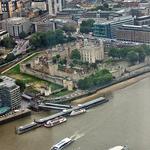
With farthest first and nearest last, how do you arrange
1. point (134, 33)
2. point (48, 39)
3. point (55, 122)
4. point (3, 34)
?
point (3, 34)
point (48, 39)
point (134, 33)
point (55, 122)

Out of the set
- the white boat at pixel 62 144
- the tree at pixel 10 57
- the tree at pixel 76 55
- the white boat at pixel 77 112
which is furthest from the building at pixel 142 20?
the white boat at pixel 62 144

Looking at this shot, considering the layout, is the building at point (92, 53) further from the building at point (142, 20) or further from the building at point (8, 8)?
the building at point (8, 8)

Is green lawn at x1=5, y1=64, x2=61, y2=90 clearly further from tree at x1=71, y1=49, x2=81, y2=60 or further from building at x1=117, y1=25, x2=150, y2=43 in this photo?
building at x1=117, y1=25, x2=150, y2=43

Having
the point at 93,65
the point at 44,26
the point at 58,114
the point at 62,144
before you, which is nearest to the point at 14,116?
the point at 58,114

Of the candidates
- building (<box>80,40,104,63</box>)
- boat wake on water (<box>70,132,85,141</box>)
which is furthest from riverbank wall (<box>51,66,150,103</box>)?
boat wake on water (<box>70,132,85,141</box>)

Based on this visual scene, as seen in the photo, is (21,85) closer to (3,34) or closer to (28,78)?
(28,78)

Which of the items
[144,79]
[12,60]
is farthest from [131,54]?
[12,60]
